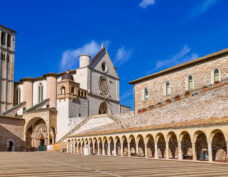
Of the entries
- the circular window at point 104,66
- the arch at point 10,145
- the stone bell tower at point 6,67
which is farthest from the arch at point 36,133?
the circular window at point 104,66

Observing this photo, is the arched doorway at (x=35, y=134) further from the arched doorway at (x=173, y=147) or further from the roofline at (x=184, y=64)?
the arched doorway at (x=173, y=147)

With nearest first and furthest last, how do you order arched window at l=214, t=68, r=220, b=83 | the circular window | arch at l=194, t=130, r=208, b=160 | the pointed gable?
arch at l=194, t=130, r=208, b=160 → arched window at l=214, t=68, r=220, b=83 → the pointed gable → the circular window

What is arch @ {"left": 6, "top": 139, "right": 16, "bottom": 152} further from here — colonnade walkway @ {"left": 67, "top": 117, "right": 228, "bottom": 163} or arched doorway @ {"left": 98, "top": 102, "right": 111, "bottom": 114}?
colonnade walkway @ {"left": 67, "top": 117, "right": 228, "bottom": 163}

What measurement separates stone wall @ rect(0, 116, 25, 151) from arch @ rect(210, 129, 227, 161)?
35395 mm

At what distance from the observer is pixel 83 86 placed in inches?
2200

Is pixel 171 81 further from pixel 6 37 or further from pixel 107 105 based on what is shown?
pixel 6 37

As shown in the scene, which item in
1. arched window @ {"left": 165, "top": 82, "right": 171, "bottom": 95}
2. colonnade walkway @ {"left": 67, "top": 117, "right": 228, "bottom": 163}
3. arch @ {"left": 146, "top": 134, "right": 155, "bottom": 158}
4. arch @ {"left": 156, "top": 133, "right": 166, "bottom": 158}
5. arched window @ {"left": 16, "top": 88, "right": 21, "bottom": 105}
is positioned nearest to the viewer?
colonnade walkway @ {"left": 67, "top": 117, "right": 228, "bottom": 163}

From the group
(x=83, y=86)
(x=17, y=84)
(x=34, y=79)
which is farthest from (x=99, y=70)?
(x=17, y=84)

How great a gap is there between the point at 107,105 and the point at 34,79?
15497mm

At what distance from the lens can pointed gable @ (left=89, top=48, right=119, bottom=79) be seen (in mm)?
58997

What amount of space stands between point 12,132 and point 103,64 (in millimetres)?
22371

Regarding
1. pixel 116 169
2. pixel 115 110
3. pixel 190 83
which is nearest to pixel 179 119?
pixel 190 83

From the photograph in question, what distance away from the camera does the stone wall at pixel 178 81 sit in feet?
97.2

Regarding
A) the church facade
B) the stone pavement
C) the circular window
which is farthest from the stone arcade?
the circular window
